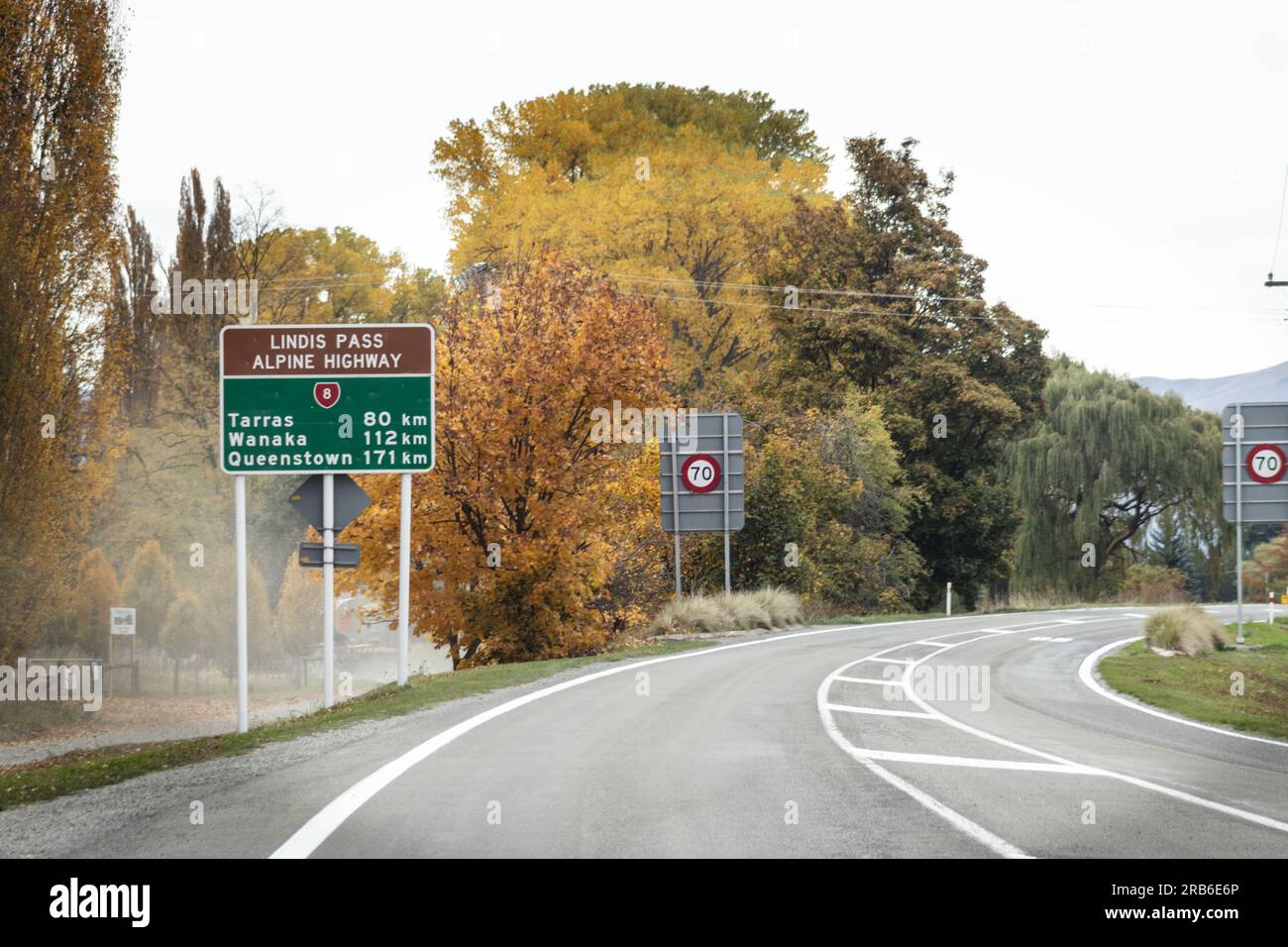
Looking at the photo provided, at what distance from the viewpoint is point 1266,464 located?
27.3m

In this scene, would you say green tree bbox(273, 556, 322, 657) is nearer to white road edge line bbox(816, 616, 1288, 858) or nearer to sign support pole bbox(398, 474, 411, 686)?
sign support pole bbox(398, 474, 411, 686)

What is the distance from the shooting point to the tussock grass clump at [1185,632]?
25844 mm

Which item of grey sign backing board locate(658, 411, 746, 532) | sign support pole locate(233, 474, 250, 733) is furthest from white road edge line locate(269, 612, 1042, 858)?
grey sign backing board locate(658, 411, 746, 532)

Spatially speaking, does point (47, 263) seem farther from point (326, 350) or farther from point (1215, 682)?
point (1215, 682)

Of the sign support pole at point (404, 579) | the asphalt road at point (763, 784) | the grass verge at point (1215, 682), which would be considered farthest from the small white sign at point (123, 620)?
the grass verge at point (1215, 682)

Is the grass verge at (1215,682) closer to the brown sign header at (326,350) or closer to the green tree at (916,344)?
the brown sign header at (326,350)

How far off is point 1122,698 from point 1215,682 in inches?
148

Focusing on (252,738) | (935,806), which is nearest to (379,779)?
(252,738)

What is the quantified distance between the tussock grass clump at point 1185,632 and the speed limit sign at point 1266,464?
10.2 feet

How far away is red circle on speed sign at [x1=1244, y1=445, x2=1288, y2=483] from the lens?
27.2 m

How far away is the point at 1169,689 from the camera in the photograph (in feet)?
62.2

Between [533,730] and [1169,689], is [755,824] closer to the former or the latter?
[533,730]
